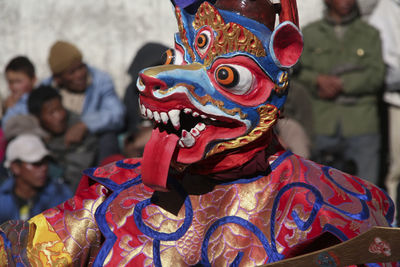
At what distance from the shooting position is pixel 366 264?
278 cm

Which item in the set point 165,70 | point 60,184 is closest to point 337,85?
point 60,184

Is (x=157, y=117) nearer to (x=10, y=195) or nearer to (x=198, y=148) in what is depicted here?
(x=198, y=148)

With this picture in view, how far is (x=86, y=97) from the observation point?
6.22 metres

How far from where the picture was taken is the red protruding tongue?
2877mm

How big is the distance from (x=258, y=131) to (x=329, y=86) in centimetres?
286

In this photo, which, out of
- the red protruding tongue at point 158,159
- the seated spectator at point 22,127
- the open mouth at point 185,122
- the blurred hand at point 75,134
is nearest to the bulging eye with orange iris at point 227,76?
the open mouth at point 185,122

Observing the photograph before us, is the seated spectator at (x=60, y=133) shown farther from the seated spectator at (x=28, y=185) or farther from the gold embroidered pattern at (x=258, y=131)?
the gold embroidered pattern at (x=258, y=131)

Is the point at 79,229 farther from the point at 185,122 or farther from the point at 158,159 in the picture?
the point at 185,122

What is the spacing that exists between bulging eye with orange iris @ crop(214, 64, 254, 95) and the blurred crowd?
2.33 m

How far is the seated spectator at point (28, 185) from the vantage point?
5473 millimetres

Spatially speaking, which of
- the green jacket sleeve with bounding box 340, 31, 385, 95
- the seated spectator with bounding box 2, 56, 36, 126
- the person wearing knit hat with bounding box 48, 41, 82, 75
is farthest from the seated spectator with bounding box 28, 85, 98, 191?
the green jacket sleeve with bounding box 340, 31, 385, 95

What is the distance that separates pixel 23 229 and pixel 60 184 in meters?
2.52

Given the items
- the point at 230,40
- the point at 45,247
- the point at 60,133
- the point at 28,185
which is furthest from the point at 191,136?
the point at 60,133

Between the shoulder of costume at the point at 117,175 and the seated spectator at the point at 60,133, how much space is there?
103 inches
